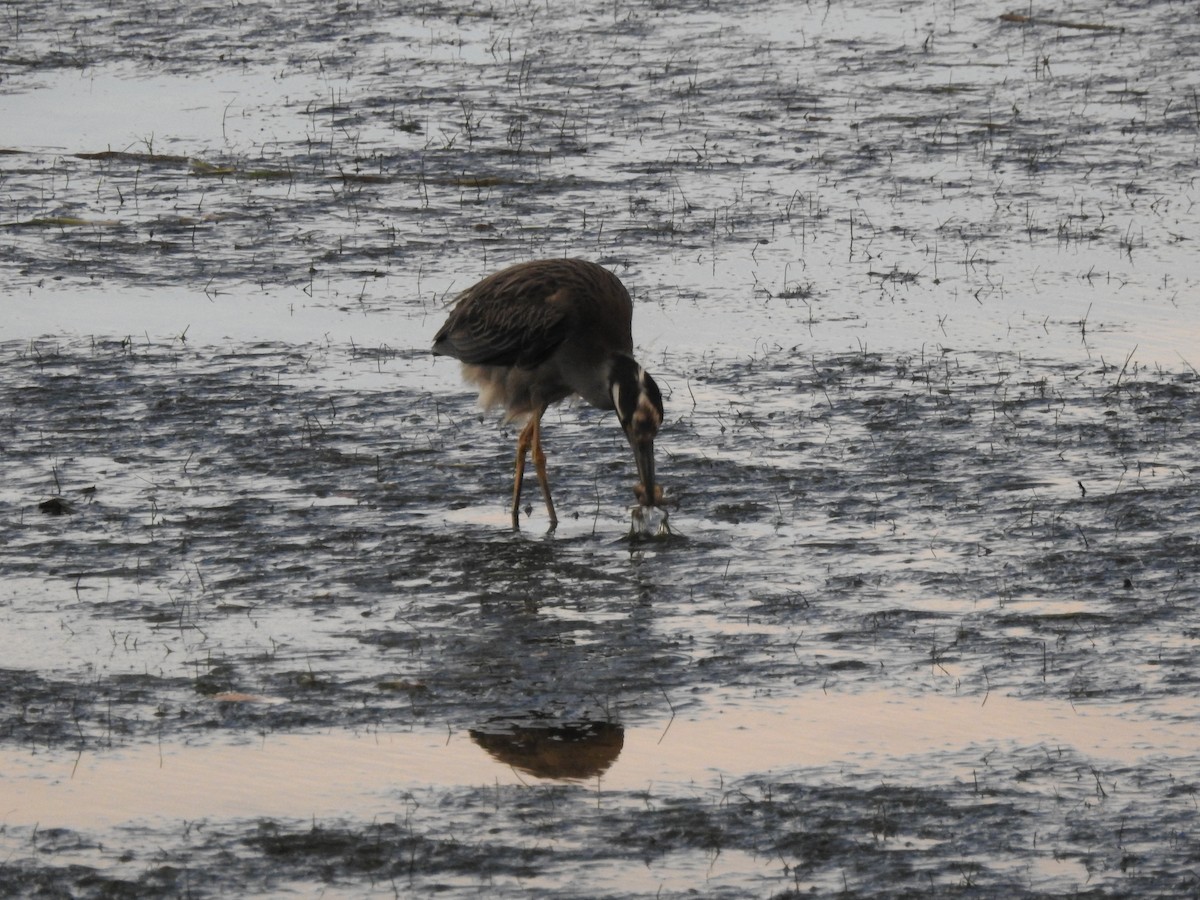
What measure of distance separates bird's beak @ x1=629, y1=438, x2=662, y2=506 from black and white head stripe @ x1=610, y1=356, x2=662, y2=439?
0.04 m

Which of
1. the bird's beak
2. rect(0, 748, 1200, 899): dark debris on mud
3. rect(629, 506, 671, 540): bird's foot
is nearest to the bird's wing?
the bird's beak

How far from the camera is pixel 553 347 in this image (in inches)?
380

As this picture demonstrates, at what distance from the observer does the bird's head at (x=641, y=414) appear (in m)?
8.97

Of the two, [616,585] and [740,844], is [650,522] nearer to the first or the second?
[616,585]

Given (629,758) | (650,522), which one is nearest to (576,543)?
(650,522)

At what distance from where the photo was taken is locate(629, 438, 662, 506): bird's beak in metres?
9.03

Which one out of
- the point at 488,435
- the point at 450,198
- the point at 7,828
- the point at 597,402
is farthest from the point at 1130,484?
the point at 450,198

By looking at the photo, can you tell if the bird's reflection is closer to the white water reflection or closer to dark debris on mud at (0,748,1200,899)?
the white water reflection

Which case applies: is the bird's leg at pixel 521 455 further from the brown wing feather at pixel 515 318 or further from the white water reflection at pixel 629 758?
the white water reflection at pixel 629 758

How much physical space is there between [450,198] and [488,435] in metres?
5.71

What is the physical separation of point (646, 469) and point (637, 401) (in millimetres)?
305

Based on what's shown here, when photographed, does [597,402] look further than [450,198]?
No

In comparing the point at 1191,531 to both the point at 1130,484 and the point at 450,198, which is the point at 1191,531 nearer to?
the point at 1130,484

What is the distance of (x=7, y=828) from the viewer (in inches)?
242
